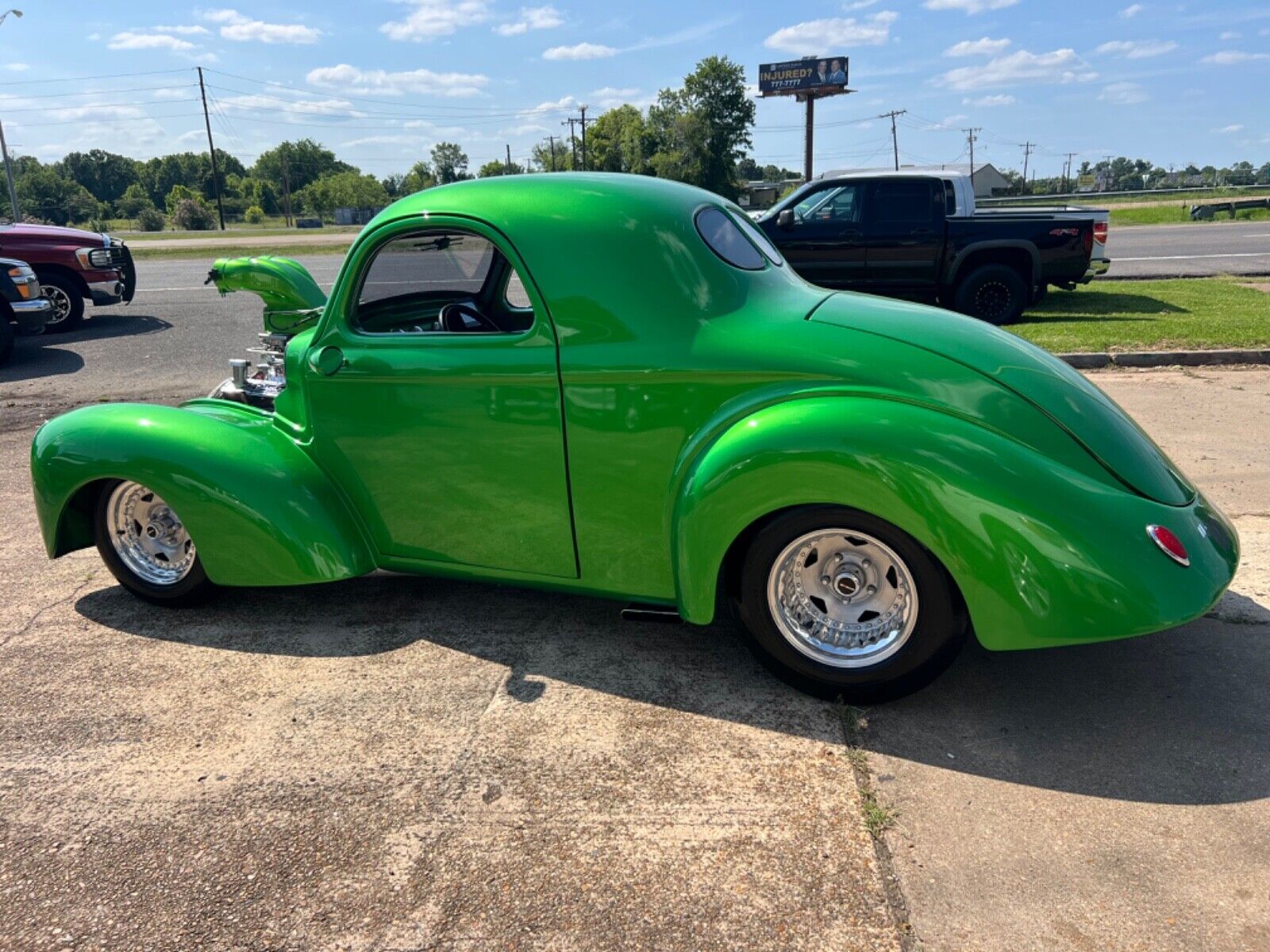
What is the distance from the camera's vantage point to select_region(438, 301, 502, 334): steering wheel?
13.3 feet

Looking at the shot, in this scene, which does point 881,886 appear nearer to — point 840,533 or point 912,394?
point 840,533

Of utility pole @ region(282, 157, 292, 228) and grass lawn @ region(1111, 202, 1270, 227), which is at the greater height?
utility pole @ region(282, 157, 292, 228)

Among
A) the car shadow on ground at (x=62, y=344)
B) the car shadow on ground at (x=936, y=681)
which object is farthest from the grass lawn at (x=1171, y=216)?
the car shadow on ground at (x=936, y=681)

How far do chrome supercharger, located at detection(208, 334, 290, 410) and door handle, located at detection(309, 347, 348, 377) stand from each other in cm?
85

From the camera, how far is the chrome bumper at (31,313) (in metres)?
10.7

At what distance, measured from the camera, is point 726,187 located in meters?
64.9

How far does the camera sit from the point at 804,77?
55656 mm

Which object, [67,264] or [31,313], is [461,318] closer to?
Answer: [31,313]

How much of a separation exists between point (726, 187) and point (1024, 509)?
6532 centimetres

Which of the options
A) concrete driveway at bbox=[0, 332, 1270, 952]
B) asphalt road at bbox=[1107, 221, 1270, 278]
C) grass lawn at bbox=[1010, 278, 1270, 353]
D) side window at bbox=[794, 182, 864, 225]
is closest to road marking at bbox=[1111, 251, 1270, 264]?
asphalt road at bbox=[1107, 221, 1270, 278]

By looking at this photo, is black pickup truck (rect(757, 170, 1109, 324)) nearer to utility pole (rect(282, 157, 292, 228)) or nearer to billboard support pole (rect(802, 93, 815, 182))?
billboard support pole (rect(802, 93, 815, 182))

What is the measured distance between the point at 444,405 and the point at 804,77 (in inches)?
2283

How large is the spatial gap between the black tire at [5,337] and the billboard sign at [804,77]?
160 feet

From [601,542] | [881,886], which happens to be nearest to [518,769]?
[601,542]
